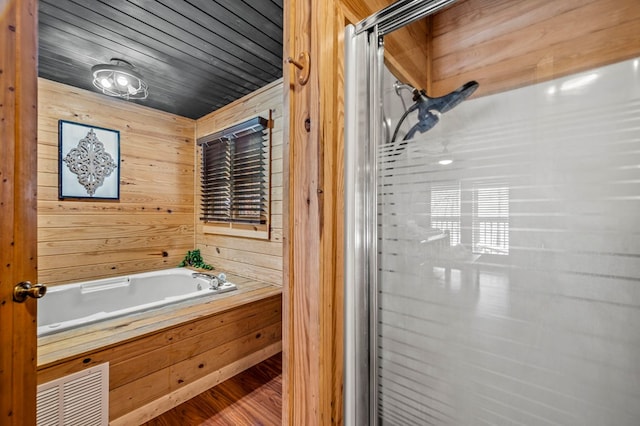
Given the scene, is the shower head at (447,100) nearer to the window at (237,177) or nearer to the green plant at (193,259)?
→ the window at (237,177)

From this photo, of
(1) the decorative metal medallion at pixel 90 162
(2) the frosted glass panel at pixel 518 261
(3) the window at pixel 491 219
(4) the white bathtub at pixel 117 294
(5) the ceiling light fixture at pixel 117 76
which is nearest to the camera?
(2) the frosted glass panel at pixel 518 261

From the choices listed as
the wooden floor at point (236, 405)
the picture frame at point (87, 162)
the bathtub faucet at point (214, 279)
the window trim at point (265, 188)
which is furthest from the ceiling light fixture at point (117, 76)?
the wooden floor at point (236, 405)

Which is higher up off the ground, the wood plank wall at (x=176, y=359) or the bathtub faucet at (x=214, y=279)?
the bathtub faucet at (x=214, y=279)

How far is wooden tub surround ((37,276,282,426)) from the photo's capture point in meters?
1.43

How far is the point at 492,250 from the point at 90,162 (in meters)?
3.38

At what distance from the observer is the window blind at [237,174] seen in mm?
A: 2699

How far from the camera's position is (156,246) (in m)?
3.14

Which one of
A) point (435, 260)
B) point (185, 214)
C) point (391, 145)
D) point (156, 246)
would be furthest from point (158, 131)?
point (435, 260)

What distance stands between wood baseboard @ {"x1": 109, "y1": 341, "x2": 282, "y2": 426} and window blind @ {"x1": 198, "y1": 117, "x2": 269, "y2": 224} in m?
1.19

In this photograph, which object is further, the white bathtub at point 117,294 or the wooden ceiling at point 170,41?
the white bathtub at point 117,294

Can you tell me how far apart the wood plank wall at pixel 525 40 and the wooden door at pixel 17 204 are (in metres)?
1.33

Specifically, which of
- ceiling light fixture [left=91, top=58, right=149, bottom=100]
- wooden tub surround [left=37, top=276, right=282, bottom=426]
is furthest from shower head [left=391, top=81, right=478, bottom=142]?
ceiling light fixture [left=91, top=58, right=149, bottom=100]

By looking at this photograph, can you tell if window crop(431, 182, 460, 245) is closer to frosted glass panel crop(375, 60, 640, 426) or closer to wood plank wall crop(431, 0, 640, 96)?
frosted glass panel crop(375, 60, 640, 426)

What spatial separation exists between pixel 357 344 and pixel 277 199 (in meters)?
1.85
